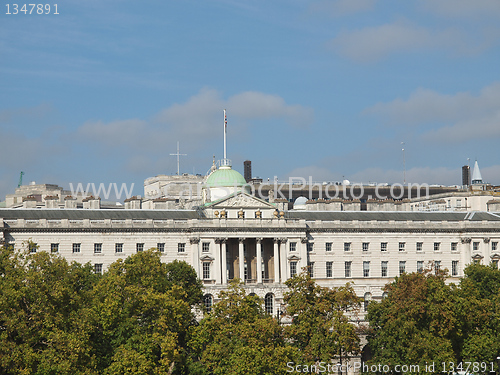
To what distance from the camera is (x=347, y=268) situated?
18600 centimetres

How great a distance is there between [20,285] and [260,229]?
63814mm

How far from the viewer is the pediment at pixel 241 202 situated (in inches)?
7141

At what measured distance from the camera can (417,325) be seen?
138 meters

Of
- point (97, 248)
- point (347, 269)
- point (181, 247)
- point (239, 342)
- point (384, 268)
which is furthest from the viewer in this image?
point (384, 268)

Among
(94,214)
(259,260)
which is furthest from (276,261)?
(94,214)

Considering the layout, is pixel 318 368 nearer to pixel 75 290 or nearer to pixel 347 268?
pixel 75 290

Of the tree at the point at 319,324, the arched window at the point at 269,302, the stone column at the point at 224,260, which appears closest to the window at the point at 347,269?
the arched window at the point at 269,302

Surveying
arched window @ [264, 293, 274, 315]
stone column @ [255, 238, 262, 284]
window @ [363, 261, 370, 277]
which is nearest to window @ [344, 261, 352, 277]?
window @ [363, 261, 370, 277]

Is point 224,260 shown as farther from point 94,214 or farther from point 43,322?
point 43,322

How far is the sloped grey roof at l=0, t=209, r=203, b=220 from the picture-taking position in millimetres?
171625

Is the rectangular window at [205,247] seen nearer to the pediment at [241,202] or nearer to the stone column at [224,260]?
the stone column at [224,260]

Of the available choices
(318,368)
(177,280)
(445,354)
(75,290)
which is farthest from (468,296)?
(75,290)

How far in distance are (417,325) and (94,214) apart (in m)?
60.0

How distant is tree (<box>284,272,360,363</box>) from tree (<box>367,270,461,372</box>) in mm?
4482
